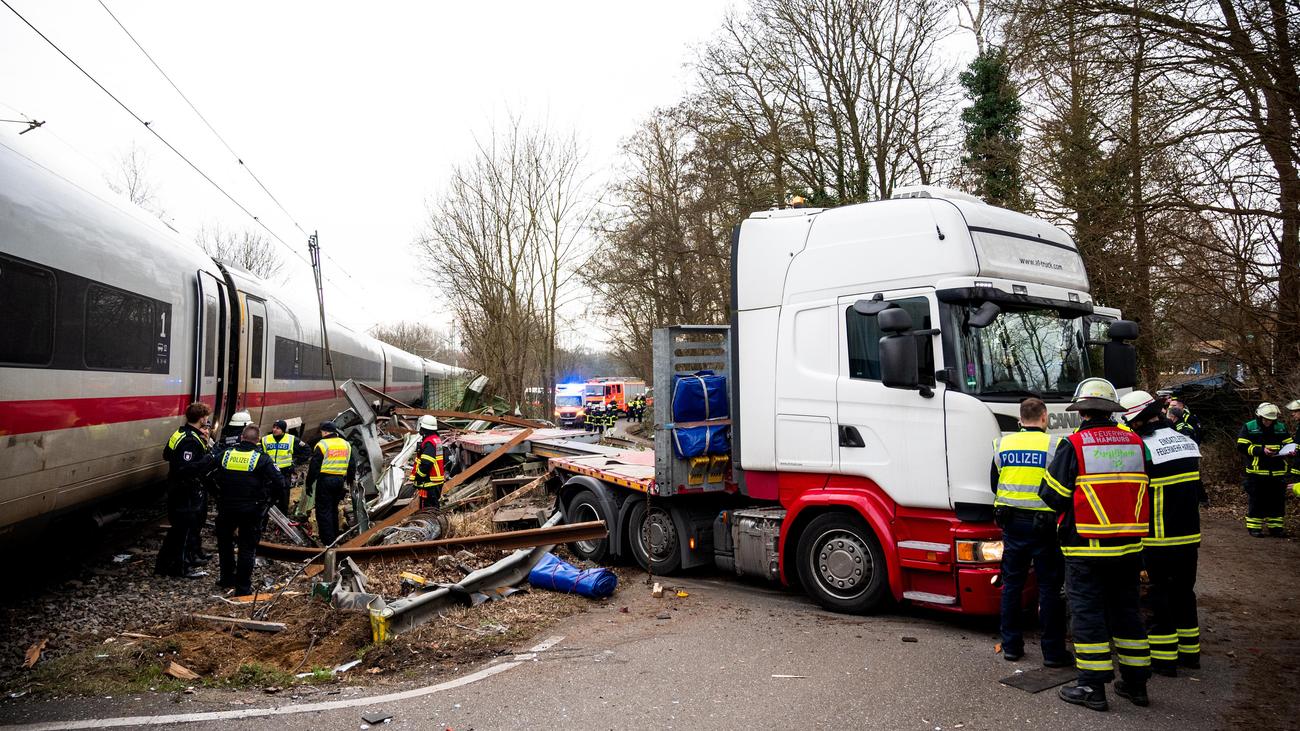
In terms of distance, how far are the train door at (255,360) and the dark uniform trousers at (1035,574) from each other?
35.6ft

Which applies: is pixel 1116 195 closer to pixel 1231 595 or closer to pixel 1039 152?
pixel 1039 152

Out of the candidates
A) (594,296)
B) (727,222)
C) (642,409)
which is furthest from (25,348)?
(642,409)

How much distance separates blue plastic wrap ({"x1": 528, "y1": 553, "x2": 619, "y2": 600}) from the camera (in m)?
7.32

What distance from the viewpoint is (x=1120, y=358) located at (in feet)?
20.7

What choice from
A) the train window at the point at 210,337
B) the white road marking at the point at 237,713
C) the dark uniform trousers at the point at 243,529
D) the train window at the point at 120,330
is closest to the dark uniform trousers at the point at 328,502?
the dark uniform trousers at the point at 243,529

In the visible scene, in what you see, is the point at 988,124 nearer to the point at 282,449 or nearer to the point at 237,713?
the point at 282,449

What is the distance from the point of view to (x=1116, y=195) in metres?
11.7

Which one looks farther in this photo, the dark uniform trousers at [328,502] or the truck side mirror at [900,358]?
the dark uniform trousers at [328,502]

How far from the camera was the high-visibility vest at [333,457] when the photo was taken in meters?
9.80

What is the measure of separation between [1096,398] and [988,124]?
16.9 metres

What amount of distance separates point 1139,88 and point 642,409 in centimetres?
2958

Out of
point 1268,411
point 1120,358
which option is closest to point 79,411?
point 1120,358

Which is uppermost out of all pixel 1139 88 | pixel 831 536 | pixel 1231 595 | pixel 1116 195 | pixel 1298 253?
pixel 1139 88

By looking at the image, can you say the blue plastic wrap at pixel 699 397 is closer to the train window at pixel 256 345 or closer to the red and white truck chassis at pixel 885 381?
the red and white truck chassis at pixel 885 381
